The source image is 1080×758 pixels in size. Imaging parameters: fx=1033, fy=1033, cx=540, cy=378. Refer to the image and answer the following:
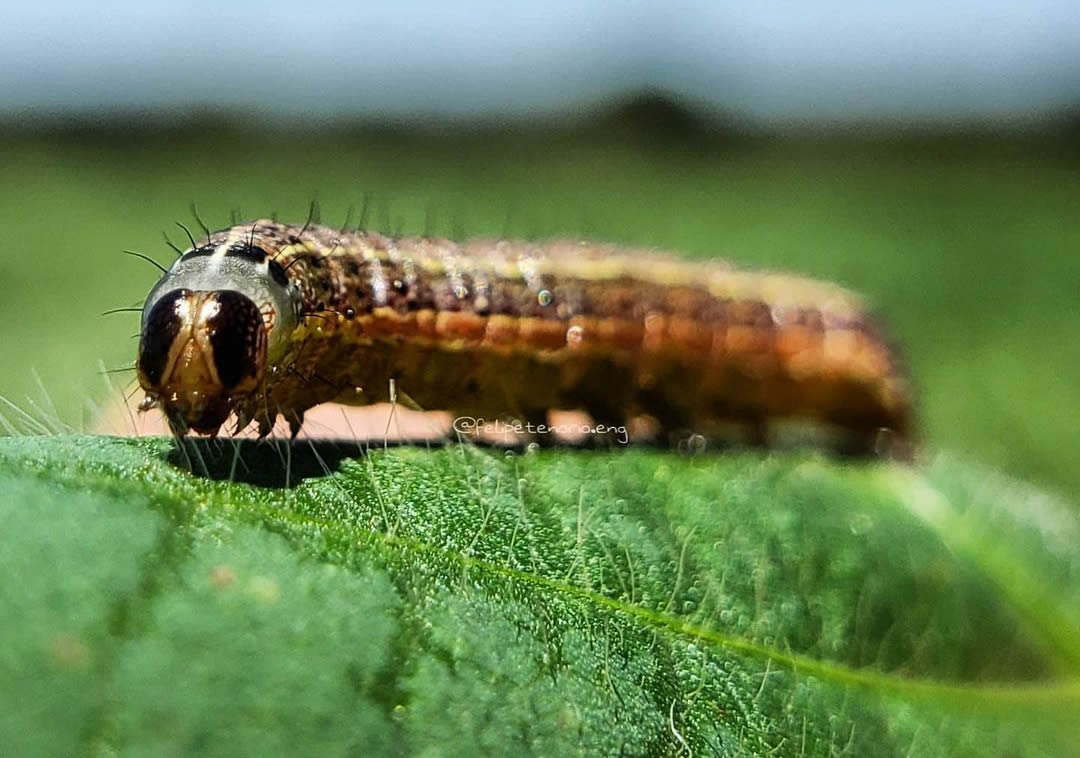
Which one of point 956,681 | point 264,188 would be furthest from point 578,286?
point 264,188

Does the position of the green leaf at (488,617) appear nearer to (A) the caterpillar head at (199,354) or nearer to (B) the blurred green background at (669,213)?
(A) the caterpillar head at (199,354)

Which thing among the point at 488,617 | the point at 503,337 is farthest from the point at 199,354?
the point at 503,337

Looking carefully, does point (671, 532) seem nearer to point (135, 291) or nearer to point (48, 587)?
point (48, 587)

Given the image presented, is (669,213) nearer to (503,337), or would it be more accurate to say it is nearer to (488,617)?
(503,337)

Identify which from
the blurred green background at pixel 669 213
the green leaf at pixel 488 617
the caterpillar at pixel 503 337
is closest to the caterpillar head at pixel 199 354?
the caterpillar at pixel 503 337

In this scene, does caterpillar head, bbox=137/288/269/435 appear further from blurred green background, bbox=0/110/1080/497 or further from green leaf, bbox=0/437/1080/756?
blurred green background, bbox=0/110/1080/497
